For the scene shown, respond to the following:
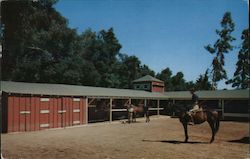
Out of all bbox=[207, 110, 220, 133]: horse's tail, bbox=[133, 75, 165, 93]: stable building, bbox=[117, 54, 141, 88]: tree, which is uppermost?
bbox=[117, 54, 141, 88]: tree

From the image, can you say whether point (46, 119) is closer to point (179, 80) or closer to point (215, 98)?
point (215, 98)

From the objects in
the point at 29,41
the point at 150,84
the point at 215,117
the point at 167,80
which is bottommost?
the point at 215,117

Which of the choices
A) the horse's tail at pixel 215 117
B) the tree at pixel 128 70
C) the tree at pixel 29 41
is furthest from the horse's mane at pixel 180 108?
the tree at pixel 128 70

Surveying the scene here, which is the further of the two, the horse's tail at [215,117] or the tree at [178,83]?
the tree at [178,83]

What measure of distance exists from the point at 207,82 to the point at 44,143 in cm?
3114

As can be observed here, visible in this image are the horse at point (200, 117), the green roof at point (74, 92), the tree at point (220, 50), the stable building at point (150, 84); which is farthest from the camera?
the stable building at point (150, 84)

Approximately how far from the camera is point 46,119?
60.7 feet

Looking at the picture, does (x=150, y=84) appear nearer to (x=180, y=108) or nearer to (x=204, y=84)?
(x=204, y=84)

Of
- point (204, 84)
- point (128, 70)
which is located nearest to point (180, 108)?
point (128, 70)

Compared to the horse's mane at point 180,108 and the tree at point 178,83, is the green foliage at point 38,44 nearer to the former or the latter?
the horse's mane at point 180,108

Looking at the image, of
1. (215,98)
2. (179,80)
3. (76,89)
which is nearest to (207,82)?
(179,80)

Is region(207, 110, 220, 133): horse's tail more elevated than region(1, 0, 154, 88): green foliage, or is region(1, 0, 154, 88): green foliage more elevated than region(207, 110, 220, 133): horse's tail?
→ region(1, 0, 154, 88): green foliage

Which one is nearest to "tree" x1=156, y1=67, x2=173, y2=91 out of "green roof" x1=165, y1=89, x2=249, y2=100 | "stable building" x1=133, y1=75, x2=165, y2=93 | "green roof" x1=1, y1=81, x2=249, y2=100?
"stable building" x1=133, y1=75, x2=165, y2=93

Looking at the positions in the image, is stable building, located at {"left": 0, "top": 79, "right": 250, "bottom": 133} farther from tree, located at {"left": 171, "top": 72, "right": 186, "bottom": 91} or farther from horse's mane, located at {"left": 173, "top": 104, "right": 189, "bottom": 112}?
tree, located at {"left": 171, "top": 72, "right": 186, "bottom": 91}
